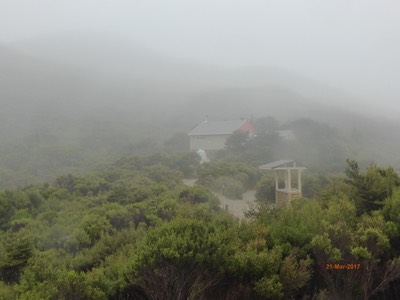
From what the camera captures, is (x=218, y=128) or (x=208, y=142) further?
(x=218, y=128)

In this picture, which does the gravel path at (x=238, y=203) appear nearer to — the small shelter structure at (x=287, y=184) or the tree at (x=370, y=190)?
the small shelter structure at (x=287, y=184)

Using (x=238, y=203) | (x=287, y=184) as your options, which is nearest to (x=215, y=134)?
(x=238, y=203)

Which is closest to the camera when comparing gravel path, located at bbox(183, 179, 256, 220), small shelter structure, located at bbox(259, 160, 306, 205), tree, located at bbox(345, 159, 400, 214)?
tree, located at bbox(345, 159, 400, 214)

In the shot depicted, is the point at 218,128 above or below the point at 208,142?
above

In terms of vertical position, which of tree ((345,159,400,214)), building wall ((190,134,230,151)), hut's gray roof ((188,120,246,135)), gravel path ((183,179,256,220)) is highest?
tree ((345,159,400,214))

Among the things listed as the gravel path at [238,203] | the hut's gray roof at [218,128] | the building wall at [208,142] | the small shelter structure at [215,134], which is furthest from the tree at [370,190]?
the hut's gray roof at [218,128]

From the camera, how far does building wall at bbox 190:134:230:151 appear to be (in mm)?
36250

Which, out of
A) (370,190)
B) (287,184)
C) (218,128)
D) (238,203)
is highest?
(370,190)

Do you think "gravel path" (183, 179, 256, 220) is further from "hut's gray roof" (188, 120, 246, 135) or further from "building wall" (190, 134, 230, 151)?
"hut's gray roof" (188, 120, 246, 135)

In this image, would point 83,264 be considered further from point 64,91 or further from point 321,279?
point 64,91

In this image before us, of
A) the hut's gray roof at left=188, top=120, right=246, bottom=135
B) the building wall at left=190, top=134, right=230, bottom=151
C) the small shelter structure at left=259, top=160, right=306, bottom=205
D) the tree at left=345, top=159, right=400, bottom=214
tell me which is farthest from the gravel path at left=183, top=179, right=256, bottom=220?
the hut's gray roof at left=188, top=120, right=246, bottom=135

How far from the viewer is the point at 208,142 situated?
37.0 meters

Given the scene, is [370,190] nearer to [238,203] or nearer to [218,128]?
[238,203]

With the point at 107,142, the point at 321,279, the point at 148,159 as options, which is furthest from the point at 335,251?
the point at 107,142
